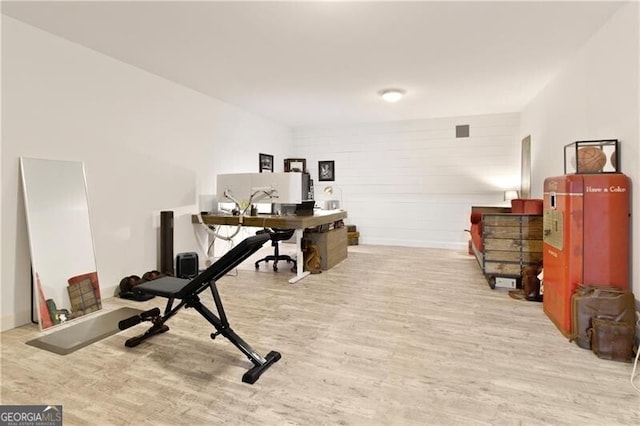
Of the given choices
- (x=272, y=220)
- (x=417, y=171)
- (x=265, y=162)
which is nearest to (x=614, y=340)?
(x=272, y=220)

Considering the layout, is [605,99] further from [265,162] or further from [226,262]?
[265,162]

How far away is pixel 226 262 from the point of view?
2213mm

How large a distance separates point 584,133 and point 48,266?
5316 mm

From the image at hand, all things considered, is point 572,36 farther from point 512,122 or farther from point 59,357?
point 59,357

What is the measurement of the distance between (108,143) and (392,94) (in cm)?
374

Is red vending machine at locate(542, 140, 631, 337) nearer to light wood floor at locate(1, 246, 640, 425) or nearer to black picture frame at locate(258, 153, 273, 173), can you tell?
light wood floor at locate(1, 246, 640, 425)

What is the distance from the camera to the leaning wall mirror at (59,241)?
9.65ft

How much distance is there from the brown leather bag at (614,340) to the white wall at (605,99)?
0.41 m

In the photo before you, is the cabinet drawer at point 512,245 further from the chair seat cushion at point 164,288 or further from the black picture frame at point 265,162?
the black picture frame at point 265,162

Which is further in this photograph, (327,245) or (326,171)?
(326,171)

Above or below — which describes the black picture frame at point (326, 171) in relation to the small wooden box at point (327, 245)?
above

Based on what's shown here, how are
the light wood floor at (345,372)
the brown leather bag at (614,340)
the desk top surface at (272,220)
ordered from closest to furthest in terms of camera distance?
the light wood floor at (345,372)
the brown leather bag at (614,340)
the desk top surface at (272,220)

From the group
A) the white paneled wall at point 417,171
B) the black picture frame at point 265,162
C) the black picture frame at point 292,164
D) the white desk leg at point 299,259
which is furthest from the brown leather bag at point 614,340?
the black picture frame at point 292,164

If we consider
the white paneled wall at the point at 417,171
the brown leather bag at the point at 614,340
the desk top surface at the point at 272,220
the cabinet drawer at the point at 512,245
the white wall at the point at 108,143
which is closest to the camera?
the brown leather bag at the point at 614,340
